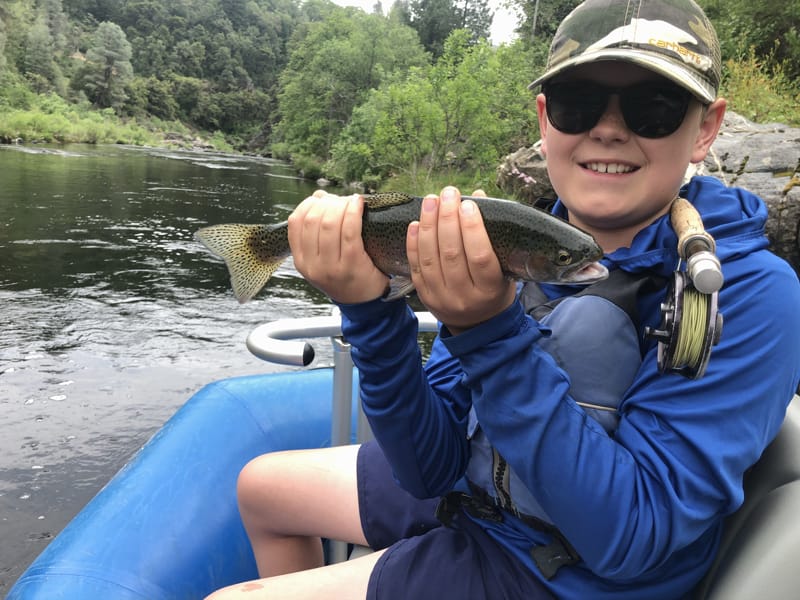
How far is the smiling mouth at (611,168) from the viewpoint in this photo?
161 cm

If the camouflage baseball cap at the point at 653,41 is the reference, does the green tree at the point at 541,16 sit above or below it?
above

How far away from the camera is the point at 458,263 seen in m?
1.30

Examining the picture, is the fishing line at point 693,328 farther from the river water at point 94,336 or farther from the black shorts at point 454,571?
the river water at point 94,336

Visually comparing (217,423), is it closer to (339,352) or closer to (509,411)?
(339,352)

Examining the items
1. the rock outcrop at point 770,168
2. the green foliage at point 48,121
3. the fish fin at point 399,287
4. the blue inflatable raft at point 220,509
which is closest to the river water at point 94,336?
the blue inflatable raft at point 220,509

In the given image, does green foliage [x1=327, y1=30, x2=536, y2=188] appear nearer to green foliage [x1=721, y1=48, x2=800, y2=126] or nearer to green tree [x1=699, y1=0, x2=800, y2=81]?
green tree [x1=699, y1=0, x2=800, y2=81]

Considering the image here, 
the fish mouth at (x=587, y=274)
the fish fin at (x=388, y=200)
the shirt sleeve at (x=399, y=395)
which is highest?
the fish fin at (x=388, y=200)

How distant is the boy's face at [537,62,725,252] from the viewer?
157 cm

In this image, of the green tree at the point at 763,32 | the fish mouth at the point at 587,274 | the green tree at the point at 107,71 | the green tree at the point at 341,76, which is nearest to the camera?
the fish mouth at the point at 587,274

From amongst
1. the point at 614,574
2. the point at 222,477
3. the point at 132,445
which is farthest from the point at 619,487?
the point at 132,445

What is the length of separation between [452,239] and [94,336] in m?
7.82

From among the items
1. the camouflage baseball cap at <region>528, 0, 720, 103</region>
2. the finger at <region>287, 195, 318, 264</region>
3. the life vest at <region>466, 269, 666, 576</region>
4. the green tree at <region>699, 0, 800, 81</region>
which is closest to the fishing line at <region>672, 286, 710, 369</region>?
the life vest at <region>466, 269, 666, 576</region>

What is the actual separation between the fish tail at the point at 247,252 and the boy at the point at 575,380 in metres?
0.56

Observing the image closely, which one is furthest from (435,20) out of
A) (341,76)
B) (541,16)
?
(541,16)
